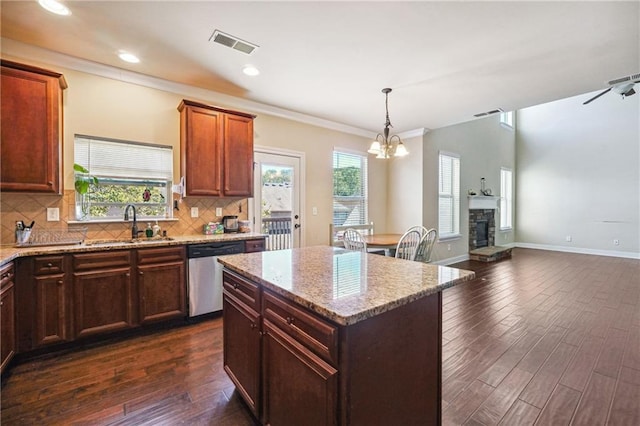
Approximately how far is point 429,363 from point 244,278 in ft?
3.64

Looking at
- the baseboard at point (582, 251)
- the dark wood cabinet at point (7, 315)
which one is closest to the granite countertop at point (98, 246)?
the dark wood cabinet at point (7, 315)

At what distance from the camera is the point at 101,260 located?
8.49 ft

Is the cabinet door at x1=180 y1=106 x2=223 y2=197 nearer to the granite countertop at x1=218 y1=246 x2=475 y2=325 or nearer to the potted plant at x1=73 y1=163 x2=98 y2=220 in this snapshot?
the potted plant at x1=73 y1=163 x2=98 y2=220

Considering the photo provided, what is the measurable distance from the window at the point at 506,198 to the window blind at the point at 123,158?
8623 mm

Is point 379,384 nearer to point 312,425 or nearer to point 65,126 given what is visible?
point 312,425

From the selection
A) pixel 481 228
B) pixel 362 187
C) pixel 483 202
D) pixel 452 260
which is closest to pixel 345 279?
pixel 362 187

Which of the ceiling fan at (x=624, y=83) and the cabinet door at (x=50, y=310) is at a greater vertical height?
the ceiling fan at (x=624, y=83)

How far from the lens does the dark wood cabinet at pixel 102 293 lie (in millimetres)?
2502

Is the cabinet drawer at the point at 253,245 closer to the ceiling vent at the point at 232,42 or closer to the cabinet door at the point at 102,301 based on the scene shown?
the cabinet door at the point at 102,301

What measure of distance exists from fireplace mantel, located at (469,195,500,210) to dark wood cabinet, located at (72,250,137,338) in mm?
6826

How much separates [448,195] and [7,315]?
6.64m

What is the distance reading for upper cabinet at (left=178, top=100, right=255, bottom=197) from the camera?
3268 mm

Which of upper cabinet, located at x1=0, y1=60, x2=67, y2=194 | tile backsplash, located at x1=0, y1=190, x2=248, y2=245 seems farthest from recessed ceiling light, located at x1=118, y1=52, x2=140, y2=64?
tile backsplash, located at x1=0, y1=190, x2=248, y2=245

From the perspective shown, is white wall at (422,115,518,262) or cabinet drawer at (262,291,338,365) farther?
white wall at (422,115,518,262)
